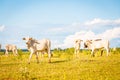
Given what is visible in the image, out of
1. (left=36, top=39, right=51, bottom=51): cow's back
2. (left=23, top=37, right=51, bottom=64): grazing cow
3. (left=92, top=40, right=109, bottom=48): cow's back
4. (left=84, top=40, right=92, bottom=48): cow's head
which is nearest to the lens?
(left=23, top=37, right=51, bottom=64): grazing cow

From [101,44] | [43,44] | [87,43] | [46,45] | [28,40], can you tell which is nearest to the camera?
[28,40]

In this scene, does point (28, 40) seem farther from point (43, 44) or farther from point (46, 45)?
point (46, 45)

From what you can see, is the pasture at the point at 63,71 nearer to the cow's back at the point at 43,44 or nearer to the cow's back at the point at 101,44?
the cow's back at the point at 43,44

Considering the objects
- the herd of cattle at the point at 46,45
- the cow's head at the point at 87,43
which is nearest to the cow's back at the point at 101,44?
the herd of cattle at the point at 46,45

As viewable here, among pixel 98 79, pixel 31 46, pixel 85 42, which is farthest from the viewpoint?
pixel 85 42

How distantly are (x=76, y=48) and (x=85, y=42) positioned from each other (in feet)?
8.44

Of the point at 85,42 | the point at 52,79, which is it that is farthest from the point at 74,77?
the point at 85,42

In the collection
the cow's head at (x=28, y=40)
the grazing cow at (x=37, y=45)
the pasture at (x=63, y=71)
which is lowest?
the pasture at (x=63, y=71)

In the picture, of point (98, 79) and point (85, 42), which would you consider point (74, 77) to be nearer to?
point (98, 79)

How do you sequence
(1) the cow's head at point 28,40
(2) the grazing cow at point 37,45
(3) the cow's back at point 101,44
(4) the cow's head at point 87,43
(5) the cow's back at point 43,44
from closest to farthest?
1. (1) the cow's head at point 28,40
2. (2) the grazing cow at point 37,45
3. (5) the cow's back at point 43,44
4. (3) the cow's back at point 101,44
5. (4) the cow's head at point 87,43

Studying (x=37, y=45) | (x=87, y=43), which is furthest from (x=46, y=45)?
(x=87, y=43)

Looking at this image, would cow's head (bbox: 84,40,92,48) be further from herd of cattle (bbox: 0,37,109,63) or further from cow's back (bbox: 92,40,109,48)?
cow's back (bbox: 92,40,109,48)

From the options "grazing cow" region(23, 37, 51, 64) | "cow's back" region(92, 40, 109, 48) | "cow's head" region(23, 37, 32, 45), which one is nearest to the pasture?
"grazing cow" region(23, 37, 51, 64)

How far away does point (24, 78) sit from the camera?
11875 mm
